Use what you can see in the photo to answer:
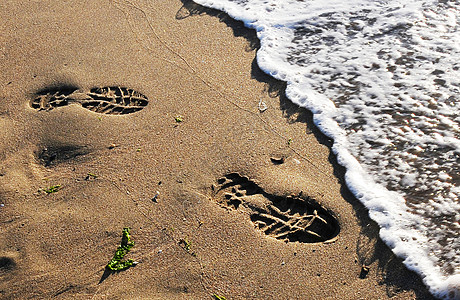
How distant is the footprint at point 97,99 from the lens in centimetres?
371

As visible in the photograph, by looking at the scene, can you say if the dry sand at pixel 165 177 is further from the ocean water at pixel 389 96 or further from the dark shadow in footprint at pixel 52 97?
the ocean water at pixel 389 96

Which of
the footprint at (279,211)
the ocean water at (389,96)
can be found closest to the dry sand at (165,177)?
the footprint at (279,211)

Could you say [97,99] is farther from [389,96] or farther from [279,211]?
[389,96]

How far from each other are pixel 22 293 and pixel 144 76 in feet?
7.68

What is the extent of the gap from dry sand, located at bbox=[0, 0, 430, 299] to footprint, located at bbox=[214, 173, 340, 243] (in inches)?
0.7

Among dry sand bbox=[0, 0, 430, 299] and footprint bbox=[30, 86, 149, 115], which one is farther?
footprint bbox=[30, 86, 149, 115]

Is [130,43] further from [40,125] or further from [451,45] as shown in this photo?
[451,45]

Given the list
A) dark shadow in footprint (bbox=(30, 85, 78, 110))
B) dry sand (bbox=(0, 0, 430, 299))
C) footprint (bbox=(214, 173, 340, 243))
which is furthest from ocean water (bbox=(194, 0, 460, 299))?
dark shadow in footprint (bbox=(30, 85, 78, 110))

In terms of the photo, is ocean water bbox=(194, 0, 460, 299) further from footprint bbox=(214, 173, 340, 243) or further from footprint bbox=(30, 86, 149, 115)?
footprint bbox=(30, 86, 149, 115)

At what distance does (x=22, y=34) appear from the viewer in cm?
441

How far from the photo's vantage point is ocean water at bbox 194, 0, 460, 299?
3025mm

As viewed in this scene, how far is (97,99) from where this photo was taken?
3.79 m

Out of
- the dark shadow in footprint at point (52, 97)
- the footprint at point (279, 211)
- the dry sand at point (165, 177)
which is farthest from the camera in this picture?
the dark shadow in footprint at point (52, 97)

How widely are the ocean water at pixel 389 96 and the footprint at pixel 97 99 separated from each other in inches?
61.5
